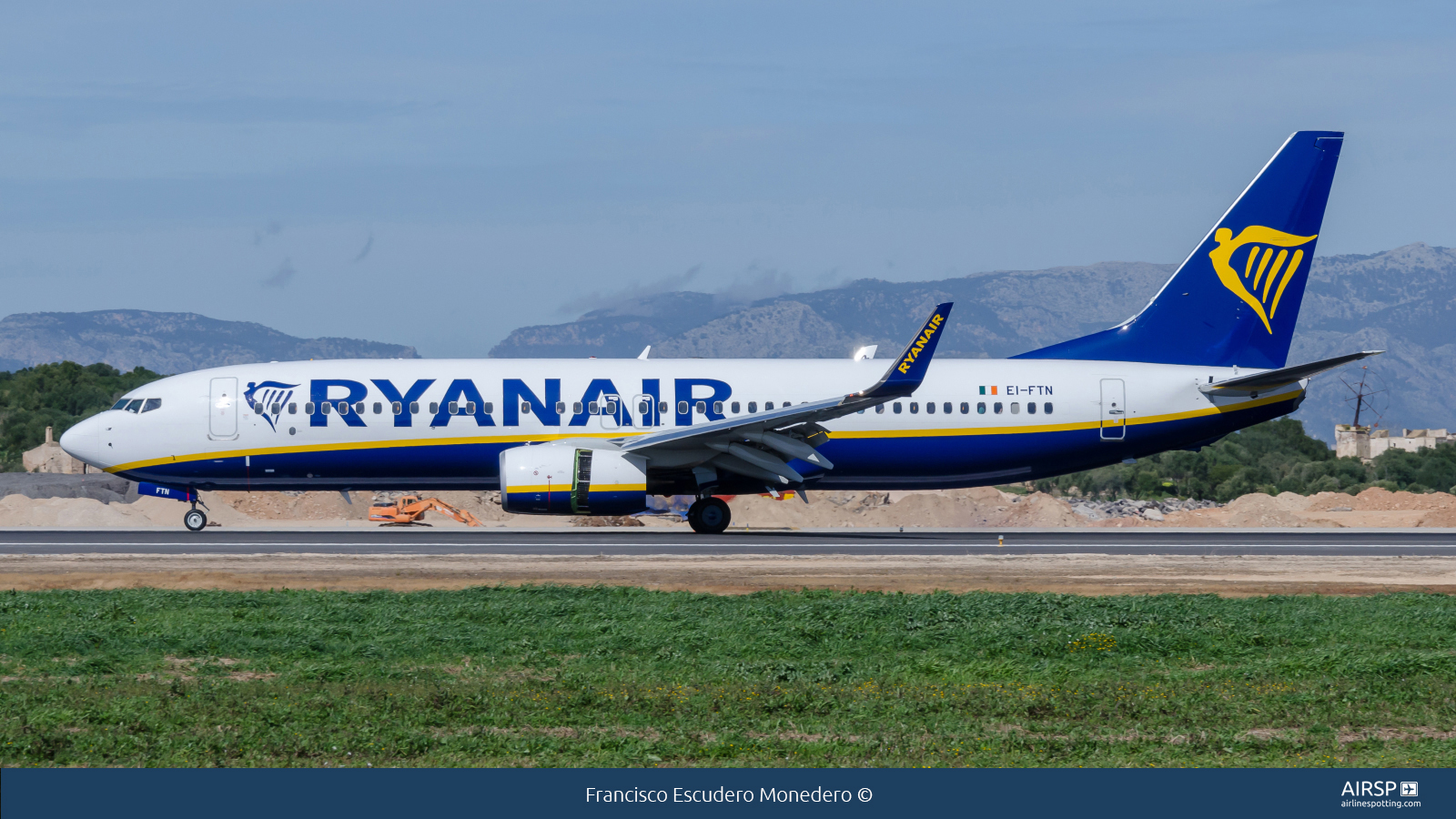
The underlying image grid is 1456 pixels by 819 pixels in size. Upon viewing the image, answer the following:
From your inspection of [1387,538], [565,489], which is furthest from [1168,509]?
[565,489]

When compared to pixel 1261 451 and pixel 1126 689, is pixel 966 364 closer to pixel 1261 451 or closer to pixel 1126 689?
pixel 1126 689

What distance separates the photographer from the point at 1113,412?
107 ft

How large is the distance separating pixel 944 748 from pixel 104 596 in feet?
41.8

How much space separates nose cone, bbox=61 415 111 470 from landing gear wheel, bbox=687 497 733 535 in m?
12.8

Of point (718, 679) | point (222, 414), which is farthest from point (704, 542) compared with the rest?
point (718, 679)

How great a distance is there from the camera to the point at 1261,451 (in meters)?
91.8

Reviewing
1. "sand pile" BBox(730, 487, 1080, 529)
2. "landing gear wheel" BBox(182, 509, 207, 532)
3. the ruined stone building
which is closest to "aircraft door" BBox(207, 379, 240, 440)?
"landing gear wheel" BBox(182, 509, 207, 532)

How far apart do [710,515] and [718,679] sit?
18.6 meters

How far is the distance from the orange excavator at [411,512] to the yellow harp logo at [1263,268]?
65.8 ft

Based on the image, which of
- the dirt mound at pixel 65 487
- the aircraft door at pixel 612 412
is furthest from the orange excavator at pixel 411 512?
the dirt mound at pixel 65 487

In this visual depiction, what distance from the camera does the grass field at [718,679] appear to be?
10344 mm

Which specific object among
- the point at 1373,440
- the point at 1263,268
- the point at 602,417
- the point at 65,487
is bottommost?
the point at 65,487

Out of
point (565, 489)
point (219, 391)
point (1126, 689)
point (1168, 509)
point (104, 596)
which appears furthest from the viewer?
point (1168, 509)

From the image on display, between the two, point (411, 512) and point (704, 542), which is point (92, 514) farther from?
point (704, 542)
